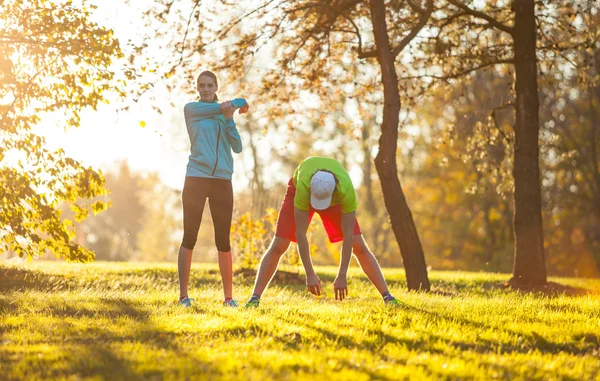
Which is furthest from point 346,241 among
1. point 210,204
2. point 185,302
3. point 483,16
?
point 483,16

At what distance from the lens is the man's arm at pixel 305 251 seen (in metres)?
5.74

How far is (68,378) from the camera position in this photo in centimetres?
382

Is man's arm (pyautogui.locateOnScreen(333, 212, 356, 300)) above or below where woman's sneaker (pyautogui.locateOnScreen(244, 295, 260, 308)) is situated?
above

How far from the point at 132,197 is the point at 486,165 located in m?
45.0

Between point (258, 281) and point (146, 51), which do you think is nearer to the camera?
point (258, 281)

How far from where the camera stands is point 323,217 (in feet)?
21.6

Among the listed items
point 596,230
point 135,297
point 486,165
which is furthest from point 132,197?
point 135,297

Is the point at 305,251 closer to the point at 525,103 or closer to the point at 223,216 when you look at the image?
the point at 223,216

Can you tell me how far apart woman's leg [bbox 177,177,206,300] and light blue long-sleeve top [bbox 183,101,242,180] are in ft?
0.34

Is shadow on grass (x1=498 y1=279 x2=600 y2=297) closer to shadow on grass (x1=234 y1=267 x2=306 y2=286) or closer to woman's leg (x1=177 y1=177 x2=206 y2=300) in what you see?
shadow on grass (x1=234 y1=267 x2=306 y2=286)

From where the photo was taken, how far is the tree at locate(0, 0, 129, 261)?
895 cm

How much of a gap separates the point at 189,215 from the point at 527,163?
6.82 m

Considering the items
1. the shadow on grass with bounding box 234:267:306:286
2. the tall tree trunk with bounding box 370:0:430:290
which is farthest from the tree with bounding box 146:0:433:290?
the shadow on grass with bounding box 234:267:306:286

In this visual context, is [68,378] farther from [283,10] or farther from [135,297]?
[283,10]
